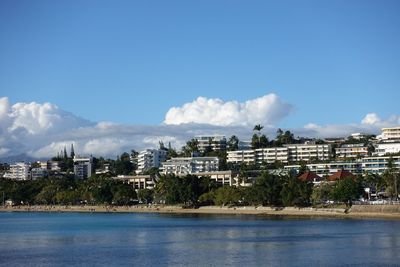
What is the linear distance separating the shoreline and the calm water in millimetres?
10026

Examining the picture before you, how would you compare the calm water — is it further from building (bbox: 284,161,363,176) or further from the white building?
the white building

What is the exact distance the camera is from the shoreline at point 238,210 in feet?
348

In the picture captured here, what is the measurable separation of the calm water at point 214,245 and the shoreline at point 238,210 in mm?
10026

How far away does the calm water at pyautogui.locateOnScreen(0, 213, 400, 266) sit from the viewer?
5691cm

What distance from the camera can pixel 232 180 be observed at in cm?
17612

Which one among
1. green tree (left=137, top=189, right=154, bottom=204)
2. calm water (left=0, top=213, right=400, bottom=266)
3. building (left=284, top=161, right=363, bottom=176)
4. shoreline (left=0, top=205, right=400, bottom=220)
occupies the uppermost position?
building (left=284, top=161, right=363, bottom=176)

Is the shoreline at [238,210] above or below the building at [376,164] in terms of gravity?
below

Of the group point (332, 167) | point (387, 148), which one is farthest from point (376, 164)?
point (387, 148)

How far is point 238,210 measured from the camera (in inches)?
5231

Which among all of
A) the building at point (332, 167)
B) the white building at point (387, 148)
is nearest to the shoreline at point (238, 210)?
the building at point (332, 167)

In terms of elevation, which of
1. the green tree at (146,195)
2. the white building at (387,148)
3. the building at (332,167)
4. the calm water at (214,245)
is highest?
the white building at (387,148)

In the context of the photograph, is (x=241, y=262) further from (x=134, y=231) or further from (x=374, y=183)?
(x=374, y=183)

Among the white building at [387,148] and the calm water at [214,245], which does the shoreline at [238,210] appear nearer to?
the calm water at [214,245]

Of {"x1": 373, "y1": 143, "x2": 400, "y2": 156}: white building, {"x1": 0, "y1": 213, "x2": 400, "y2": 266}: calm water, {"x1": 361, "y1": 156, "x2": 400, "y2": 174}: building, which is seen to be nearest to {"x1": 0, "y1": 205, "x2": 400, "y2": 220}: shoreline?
{"x1": 0, "y1": 213, "x2": 400, "y2": 266}: calm water
